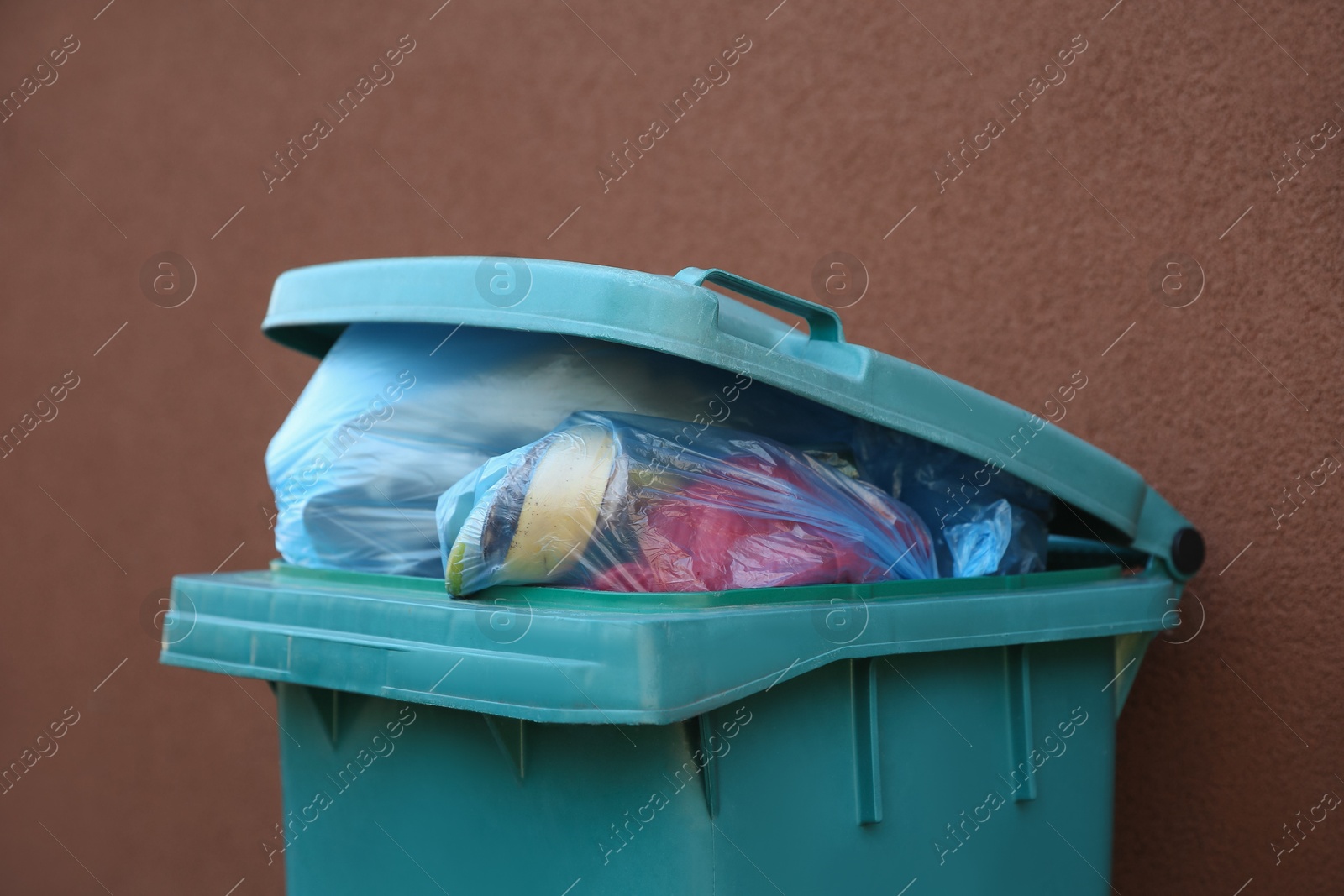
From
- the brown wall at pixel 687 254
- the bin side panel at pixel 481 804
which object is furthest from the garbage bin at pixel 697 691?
the brown wall at pixel 687 254

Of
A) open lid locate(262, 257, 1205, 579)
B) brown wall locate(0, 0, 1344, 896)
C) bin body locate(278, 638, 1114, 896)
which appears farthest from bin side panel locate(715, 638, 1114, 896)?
brown wall locate(0, 0, 1344, 896)

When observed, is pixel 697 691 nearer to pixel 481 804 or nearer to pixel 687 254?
pixel 481 804

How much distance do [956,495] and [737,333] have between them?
1.81ft

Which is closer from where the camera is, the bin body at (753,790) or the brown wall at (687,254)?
the bin body at (753,790)

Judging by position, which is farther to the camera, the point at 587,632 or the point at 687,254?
the point at 687,254

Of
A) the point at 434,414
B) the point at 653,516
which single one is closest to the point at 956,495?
the point at 653,516

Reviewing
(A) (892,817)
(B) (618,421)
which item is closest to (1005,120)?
(B) (618,421)

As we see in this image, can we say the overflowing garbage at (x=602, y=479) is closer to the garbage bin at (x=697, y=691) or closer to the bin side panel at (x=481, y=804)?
the garbage bin at (x=697, y=691)

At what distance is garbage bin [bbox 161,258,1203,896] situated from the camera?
131 cm

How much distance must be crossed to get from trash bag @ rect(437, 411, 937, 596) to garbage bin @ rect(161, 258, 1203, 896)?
0.06 metres

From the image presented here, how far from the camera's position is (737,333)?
1.49 m

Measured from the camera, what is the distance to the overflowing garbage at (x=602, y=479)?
1404 millimetres

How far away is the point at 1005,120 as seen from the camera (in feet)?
8.61

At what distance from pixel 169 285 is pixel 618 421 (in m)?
3.08
